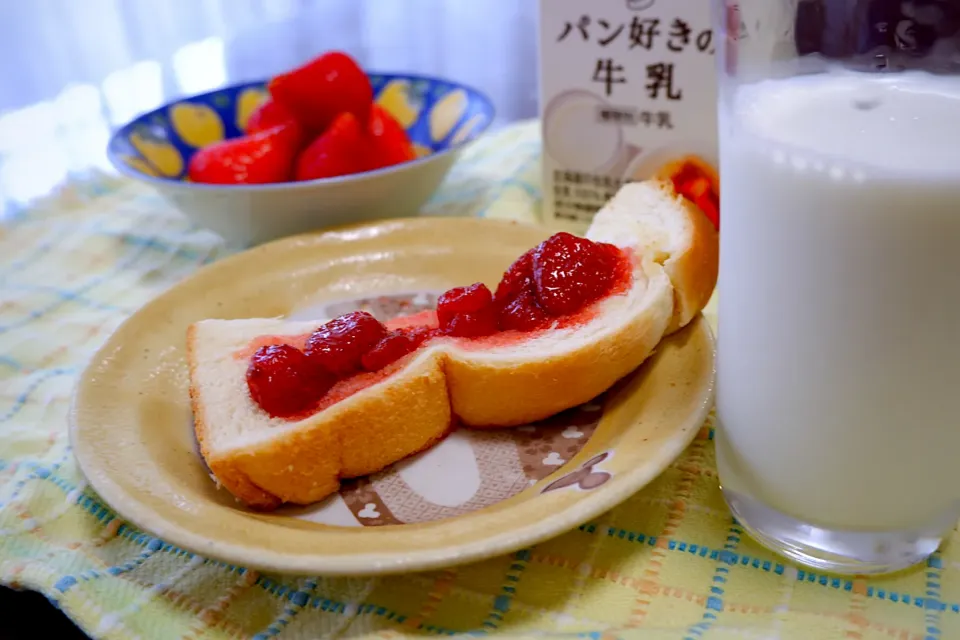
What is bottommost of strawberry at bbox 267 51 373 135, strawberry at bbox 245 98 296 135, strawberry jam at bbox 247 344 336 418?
strawberry jam at bbox 247 344 336 418

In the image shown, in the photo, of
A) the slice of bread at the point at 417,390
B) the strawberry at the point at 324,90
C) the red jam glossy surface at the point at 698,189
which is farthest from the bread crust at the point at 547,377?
the strawberry at the point at 324,90

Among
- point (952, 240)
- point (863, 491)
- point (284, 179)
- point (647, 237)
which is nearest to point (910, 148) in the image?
point (952, 240)

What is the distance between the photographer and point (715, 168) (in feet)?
4.52

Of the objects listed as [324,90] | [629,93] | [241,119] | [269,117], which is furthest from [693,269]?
[241,119]

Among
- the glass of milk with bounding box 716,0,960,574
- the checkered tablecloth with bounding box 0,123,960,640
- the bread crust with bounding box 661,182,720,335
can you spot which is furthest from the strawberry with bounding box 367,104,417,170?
the glass of milk with bounding box 716,0,960,574

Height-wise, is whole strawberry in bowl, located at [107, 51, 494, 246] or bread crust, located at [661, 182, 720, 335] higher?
whole strawberry in bowl, located at [107, 51, 494, 246]

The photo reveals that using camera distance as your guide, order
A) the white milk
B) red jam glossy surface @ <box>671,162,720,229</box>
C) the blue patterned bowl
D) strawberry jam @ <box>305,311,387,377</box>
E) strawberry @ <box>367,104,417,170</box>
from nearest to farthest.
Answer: the white milk
strawberry jam @ <box>305,311,387,377</box>
red jam glossy surface @ <box>671,162,720,229</box>
the blue patterned bowl
strawberry @ <box>367,104,417,170</box>

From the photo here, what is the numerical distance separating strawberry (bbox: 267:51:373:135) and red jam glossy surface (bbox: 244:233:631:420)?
640mm

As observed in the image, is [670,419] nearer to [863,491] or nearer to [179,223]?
[863,491]

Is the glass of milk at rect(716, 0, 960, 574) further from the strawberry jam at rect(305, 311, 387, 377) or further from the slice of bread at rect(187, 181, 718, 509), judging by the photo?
the strawberry jam at rect(305, 311, 387, 377)

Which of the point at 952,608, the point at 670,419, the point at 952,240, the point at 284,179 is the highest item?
the point at 952,240

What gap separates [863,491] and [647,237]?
0.55 m

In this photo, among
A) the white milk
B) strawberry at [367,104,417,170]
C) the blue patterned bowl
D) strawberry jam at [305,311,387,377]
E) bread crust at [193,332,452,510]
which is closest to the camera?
the white milk

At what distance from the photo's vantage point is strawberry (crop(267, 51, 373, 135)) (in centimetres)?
159
